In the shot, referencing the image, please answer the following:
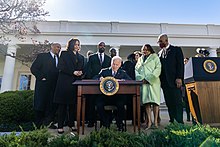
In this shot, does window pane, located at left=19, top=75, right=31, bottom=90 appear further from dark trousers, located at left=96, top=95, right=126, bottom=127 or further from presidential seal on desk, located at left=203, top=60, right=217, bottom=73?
presidential seal on desk, located at left=203, top=60, right=217, bottom=73

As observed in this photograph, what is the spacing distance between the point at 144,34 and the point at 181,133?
33.4 ft

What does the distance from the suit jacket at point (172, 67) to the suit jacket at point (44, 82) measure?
222cm

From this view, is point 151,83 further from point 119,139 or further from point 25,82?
point 25,82

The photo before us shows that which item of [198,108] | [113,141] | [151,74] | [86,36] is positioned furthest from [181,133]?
[86,36]

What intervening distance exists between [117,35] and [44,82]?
8.18 meters

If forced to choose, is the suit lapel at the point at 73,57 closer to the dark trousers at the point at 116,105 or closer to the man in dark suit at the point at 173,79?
the dark trousers at the point at 116,105

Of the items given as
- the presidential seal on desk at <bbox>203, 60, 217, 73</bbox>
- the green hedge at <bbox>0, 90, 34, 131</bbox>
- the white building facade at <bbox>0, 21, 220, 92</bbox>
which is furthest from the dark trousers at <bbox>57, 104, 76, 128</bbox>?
the white building facade at <bbox>0, 21, 220, 92</bbox>

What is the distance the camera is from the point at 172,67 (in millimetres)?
3219

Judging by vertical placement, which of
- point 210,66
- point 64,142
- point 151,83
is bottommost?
point 64,142

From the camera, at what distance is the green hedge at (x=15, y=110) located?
175 inches

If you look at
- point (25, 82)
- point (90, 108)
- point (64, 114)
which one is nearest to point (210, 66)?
point (90, 108)

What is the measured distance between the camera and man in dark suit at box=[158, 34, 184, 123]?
124 inches

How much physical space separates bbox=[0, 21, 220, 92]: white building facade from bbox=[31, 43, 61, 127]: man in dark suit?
24.6ft

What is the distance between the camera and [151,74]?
10.4ft
